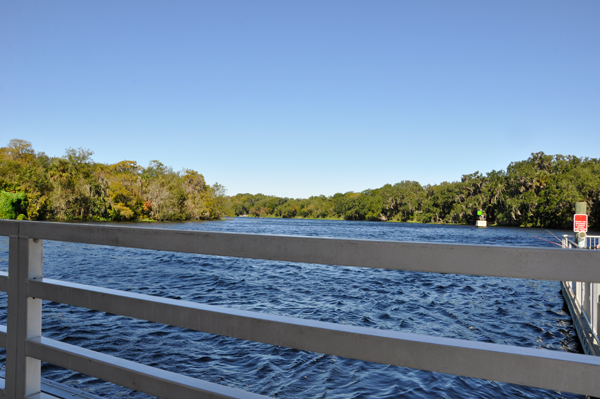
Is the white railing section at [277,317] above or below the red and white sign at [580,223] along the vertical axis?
above

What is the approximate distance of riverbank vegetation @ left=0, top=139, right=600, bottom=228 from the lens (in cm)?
4984

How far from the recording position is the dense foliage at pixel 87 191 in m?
47.3

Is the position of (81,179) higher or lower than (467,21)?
lower

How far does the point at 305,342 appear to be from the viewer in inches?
42.2

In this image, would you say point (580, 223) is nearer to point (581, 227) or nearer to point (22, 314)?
point (581, 227)

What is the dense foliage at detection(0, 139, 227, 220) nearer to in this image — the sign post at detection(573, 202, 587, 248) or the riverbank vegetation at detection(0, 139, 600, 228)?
the riverbank vegetation at detection(0, 139, 600, 228)

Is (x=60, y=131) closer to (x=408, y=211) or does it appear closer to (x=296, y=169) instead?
(x=296, y=169)

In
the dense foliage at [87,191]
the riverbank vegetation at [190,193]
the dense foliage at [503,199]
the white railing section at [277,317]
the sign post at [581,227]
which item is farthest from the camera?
the dense foliage at [503,199]

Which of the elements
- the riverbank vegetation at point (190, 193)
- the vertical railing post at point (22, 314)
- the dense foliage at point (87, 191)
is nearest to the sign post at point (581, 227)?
the vertical railing post at point (22, 314)

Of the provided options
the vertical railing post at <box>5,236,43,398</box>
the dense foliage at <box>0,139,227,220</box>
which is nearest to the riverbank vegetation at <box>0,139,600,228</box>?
the dense foliage at <box>0,139,227,220</box>

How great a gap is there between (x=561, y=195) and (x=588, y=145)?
3086cm

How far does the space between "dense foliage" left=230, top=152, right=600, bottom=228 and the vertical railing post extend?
220ft

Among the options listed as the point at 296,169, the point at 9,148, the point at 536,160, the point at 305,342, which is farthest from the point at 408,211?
the point at 305,342

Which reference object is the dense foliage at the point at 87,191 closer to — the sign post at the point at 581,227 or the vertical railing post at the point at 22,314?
the sign post at the point at 581,227
